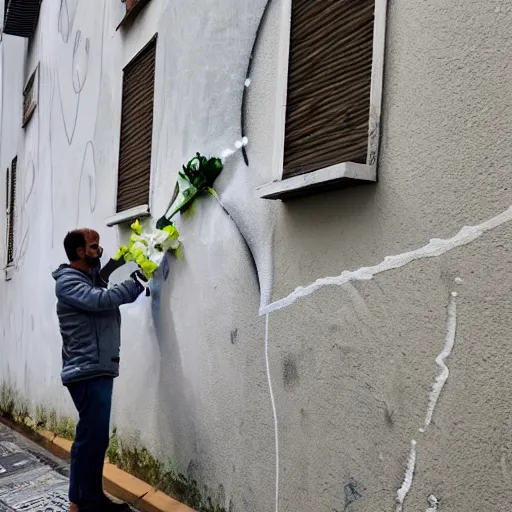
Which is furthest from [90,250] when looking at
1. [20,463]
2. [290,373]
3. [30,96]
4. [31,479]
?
[30,96]

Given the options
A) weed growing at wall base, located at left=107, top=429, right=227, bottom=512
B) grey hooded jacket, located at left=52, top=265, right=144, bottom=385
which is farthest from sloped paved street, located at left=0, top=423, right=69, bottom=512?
grey hooded jacket, located at left=52, top=265, right=144, bottom=385

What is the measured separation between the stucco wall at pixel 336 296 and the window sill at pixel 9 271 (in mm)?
4641

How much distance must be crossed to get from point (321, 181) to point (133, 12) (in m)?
3.10

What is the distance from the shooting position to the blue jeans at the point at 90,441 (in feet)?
12.8

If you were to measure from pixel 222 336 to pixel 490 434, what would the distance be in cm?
182

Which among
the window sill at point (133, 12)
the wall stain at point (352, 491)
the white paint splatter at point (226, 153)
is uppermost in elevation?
the window sill at point (133, 12)

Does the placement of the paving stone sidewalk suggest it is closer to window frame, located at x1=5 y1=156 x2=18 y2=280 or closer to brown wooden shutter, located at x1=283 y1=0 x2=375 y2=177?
brown wooden shutter, located at x1=283 y1=0 x2=375 y2=177

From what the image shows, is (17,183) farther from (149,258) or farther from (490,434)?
(490,434)

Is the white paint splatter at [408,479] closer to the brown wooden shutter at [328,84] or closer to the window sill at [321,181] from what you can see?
the window sill at [321,181]

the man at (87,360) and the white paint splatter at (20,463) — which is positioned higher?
the man at (87,360)

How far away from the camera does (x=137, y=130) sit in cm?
495

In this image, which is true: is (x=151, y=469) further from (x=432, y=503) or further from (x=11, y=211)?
(x=11, y=211)

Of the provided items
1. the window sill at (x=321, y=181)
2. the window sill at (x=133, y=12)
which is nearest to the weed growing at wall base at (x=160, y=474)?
the window sill at (x=321, y=181)

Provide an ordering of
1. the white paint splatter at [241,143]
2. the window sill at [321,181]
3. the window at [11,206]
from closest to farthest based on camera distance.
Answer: the window sill at [321,181] < the white paint splatter at [241,143] < the window at [11,206]
